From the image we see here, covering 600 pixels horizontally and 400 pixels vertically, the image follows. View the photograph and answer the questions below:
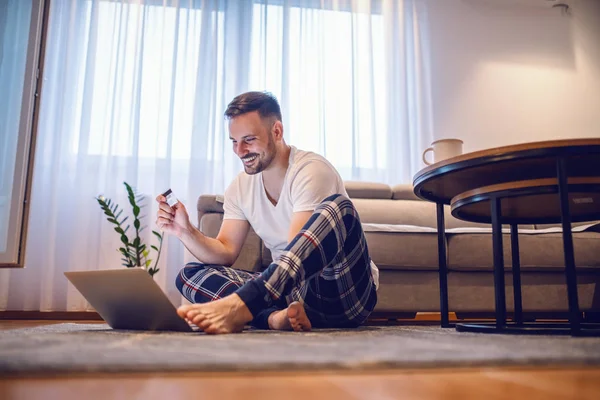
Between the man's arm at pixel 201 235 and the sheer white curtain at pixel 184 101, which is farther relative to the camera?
the sheer white curtain at pixel 184 101

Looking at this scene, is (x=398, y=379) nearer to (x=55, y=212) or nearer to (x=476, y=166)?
(x=476, y=166)

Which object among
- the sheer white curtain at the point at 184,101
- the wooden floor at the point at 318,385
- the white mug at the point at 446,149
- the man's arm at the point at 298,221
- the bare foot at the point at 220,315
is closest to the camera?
the wooden floor at the point at 318,385

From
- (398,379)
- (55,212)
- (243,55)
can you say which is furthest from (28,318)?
(398,379)

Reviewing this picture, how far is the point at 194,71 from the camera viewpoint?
137 inches

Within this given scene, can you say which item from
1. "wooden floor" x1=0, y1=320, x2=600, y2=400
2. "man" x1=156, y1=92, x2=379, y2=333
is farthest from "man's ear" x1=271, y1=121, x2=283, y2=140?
"wooden floor" x1=0, y1=320, x2=600, y2=400

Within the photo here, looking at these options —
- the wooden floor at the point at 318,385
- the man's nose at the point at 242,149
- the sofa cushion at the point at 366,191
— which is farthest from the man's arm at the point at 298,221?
the sofa cushion at the point at 366,191

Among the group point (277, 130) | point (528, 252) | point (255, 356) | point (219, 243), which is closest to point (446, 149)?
point (528, 252)

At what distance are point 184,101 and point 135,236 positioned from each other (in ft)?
2.90

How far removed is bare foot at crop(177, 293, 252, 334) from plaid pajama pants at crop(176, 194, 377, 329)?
0.05 ft

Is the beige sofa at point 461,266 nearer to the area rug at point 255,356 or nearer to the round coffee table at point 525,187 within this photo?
the round coffee table at point 525,187

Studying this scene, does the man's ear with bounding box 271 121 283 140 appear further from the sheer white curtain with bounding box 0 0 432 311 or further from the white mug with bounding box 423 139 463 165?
the sheer white curtain with bounding box 0 0 432 311

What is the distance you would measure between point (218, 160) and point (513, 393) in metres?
3.00

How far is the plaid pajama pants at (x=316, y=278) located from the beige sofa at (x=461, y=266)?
64 centimetres

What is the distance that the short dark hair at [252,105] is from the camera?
4.95 ft
